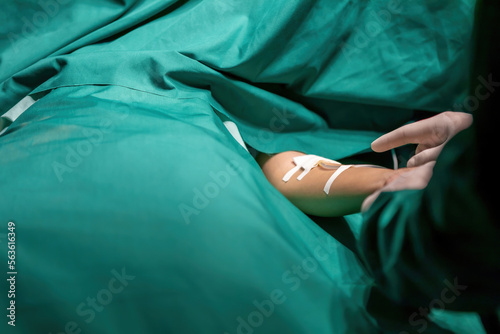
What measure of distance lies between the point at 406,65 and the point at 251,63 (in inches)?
11.6

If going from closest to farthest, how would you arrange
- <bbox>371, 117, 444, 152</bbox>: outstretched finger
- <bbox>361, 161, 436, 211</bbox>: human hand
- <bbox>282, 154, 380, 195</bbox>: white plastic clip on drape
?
1. <bbox>361, 161, 436, 211</bbox>: human hand
2. <bbox>371, 117, 444, 152</bbox>: outstretched finger
3. <bbox>282, 154, 380, 195</bbox>: white plastic clip on drape

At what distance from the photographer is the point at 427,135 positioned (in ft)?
1.83

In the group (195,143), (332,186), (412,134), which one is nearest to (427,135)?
(412,134)

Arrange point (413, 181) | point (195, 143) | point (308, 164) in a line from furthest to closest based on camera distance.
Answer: point (308, 164), point (195, 143), point (413, 181)

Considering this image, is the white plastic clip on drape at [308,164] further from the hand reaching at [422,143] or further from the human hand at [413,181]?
the human hand at [413,181]

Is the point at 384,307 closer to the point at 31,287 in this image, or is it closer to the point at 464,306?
the point at 464,306

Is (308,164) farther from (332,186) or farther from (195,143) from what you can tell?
(195,143)

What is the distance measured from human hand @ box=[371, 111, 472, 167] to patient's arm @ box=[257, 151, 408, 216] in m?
0.03

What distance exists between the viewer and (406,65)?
2.61 feet

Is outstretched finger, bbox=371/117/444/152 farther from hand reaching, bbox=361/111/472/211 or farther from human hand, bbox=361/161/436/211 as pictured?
human hand, bbox=361/161/436/211

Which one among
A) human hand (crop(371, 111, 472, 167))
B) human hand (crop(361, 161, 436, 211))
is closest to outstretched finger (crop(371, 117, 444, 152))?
human hand (crop(371, 111, 472, 167))

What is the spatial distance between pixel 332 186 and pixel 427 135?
145 mm

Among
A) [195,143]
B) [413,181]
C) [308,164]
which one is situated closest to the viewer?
[413,181]

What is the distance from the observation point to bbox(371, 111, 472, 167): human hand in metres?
0.51
